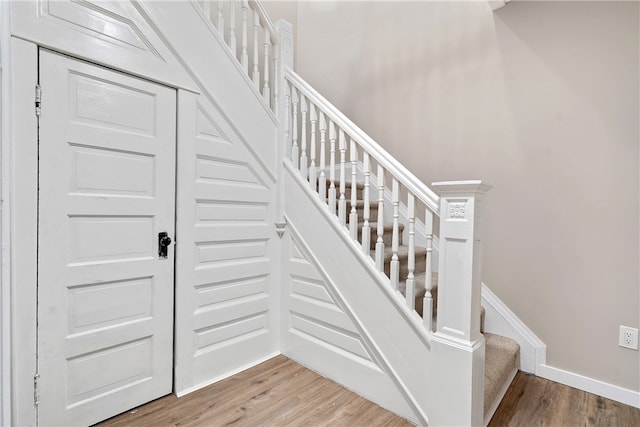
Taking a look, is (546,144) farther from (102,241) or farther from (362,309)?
(102,241)

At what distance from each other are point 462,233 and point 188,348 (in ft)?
5.65

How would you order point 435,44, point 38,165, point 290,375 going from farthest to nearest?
1. point 435,44
2. point 290,375
3. point 38,165

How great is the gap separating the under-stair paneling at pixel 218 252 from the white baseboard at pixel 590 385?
75.4 inches

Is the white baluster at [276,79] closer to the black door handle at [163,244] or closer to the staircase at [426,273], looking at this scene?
the staircase at [426,273]

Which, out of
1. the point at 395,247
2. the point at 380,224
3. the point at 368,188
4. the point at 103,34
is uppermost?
the point at 103,34

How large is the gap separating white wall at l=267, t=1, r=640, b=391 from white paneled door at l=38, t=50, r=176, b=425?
2039 mm

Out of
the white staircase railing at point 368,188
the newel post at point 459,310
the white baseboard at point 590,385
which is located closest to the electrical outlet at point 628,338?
the white baseboard at point 590,385

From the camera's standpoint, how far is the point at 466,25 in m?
2.46

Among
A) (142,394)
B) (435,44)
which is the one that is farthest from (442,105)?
(142,394)

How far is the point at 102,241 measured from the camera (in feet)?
5.27

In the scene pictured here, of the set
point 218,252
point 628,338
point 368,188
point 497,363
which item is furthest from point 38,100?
point 628,338

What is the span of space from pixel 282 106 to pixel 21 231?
1735mm

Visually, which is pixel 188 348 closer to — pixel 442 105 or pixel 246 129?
pixel 246 129

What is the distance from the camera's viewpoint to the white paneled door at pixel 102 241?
1.46m
